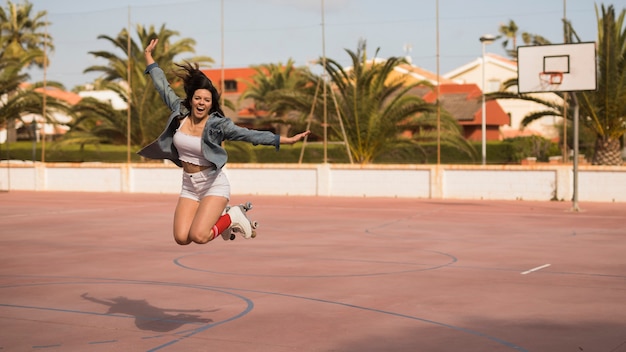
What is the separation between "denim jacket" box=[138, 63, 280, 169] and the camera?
7.93 metres

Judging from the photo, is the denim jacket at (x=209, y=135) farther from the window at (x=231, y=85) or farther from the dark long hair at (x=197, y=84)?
the window at (x=231, y=85)

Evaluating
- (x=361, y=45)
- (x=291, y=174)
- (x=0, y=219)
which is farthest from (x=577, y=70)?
(x=0, y=219)

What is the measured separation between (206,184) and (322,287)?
119 inches

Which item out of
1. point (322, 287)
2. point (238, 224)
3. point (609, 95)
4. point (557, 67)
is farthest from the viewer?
point (609, 95)

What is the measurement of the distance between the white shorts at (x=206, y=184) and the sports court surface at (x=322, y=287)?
1.22 metres

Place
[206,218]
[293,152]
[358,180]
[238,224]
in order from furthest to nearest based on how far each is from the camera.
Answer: [293,152], [358,180], [238,224], [206,218]

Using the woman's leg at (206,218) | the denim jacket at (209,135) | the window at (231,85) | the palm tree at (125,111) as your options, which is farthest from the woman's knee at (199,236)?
the window at (231,85)

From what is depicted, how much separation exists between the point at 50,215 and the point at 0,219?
1.52 meters

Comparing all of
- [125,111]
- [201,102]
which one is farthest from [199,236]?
[125,111]

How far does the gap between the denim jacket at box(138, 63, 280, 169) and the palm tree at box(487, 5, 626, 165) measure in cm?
2240

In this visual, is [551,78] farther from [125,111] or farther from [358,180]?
[125,111]

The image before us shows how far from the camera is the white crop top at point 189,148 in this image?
8125 millimetres

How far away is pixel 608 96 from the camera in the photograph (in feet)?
96.0

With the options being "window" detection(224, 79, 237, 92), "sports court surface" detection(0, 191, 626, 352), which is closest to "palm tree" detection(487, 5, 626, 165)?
"sports court surface" detection(0, 191, 626, 352)
